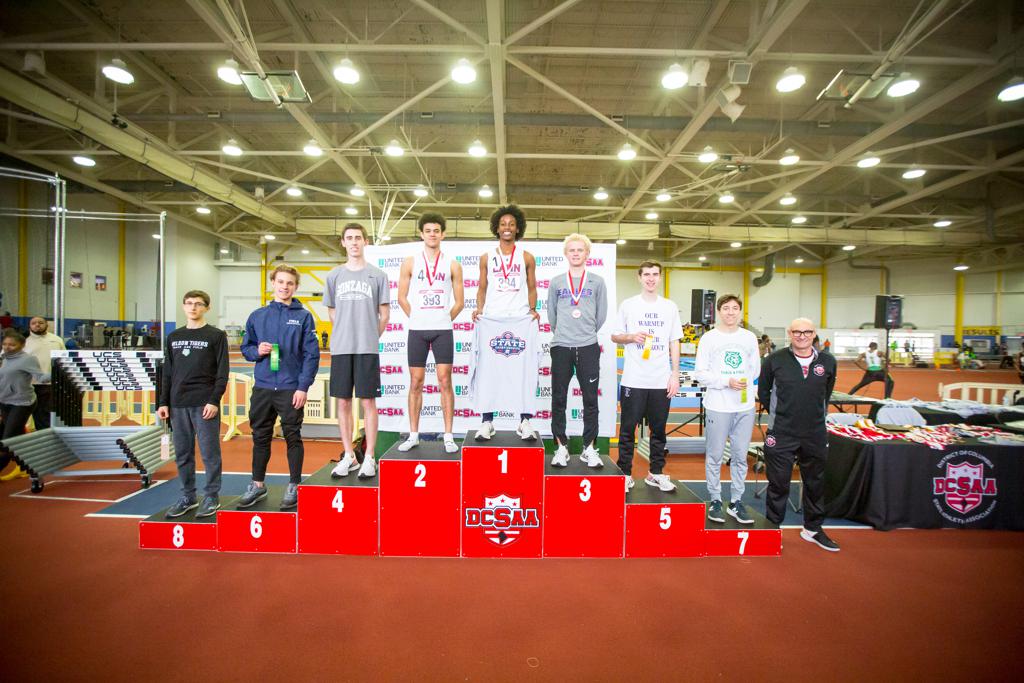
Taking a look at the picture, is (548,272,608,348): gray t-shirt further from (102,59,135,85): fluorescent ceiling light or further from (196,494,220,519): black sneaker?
(102,59,135,85): fluorescent ceiling light

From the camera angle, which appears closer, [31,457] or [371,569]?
[371,569]

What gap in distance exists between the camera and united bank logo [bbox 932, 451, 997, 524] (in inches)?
165

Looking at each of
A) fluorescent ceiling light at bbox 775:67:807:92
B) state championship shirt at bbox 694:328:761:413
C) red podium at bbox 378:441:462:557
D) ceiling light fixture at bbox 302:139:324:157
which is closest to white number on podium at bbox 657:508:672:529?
state championship shirt at bbox 694:328:761:413

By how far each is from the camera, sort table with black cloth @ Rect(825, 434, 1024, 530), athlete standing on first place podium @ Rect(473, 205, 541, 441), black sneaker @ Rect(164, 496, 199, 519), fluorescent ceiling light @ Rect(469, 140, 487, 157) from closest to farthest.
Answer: black sneaker @ Rect(164, 496, 199, 519) < athlete standing on first place podium @ Rect(473, 205, 541, 441) < table with black cloth @ Rect(825, 434, 1024, 530) < fluorescent ceiling light @ Rect(469, 140, 487, 157)

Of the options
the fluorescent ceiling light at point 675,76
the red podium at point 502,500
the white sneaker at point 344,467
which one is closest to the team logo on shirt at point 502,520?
the red podium at point 502,500

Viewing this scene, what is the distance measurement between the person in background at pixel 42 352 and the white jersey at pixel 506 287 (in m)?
6.18

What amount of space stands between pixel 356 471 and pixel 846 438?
503 cm

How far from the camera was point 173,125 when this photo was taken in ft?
34.1

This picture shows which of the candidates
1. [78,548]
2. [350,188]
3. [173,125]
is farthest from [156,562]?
[350,188]

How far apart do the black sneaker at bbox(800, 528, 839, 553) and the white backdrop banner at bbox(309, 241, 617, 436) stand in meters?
1.99

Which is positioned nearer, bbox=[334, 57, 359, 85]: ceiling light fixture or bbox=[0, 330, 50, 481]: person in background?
bbox=[0, 330, 50, 481]: person in background

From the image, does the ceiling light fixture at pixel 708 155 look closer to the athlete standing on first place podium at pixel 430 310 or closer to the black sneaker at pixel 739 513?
the athlete standing on first place podium at pixel 430 310

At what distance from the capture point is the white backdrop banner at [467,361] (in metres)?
5.03

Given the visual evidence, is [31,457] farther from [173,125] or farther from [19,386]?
[173,125]
